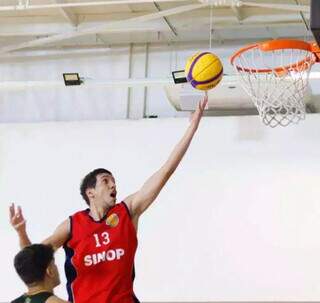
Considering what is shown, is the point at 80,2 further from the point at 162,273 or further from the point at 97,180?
the point at 97,180

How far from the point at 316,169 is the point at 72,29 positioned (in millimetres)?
3249

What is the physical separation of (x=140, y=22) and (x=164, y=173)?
4.30 meters

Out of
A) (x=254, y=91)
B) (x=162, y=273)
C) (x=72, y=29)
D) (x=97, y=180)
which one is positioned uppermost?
(x=72, y=29)

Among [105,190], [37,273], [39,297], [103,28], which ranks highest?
[103,28]

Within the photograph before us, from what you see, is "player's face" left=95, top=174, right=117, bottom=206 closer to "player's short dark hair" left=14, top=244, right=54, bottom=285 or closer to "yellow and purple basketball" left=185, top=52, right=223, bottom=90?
"player's short dark hair" left=14, top=244, right=54, bottom=285

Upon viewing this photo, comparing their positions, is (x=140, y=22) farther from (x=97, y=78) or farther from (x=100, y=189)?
(x=100, y=189)

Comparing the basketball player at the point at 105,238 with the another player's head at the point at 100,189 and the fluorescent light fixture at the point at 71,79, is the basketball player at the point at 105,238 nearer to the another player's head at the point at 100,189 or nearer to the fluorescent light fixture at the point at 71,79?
the another player's head at the point at 100,189

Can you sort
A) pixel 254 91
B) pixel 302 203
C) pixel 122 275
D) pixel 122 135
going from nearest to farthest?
pixel 122 275
pixel 254 91
pixel 302 203
pixel 122 135

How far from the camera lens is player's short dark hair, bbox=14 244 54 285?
3.62m

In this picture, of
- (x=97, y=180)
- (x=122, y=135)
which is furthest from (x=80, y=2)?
(x=97, y=180)

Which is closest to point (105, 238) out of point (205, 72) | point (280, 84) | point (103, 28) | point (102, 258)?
point (102, 258)

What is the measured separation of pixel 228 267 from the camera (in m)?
7.90

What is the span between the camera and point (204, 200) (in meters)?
8.19

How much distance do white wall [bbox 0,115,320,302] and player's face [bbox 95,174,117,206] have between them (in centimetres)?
363
